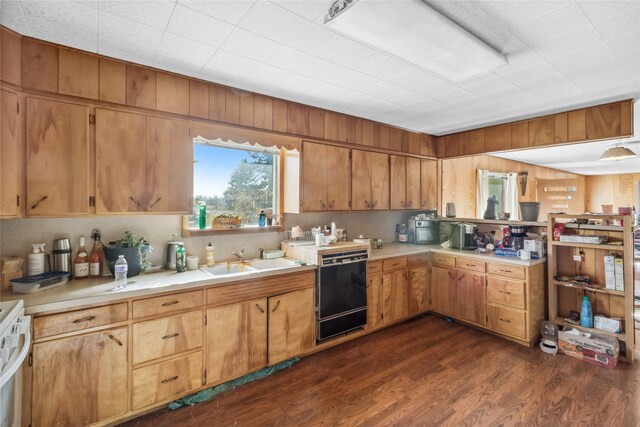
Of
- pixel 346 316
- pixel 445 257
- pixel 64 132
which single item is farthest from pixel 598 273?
pixel 64 132

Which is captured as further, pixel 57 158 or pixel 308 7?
pixel 57 158

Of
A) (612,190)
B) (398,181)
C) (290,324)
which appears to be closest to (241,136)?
(290,324)

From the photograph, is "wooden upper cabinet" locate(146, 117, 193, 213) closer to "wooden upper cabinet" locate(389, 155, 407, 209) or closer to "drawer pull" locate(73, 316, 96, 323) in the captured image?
"drawer pull" locate(73, 316, 96, 323)

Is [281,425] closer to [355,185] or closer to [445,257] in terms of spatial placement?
[355,185]

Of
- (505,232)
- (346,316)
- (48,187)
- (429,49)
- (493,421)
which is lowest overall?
(493,421)

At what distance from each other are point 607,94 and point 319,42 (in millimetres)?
2733

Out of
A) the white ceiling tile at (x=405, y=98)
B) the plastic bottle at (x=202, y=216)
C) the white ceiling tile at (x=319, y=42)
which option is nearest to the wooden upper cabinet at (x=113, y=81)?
the plastic bottle at (x=202, y=216)

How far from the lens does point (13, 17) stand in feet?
5.53

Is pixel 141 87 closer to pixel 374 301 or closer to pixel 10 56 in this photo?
pixel 10 56

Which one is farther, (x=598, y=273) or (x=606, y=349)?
(x=598, y=273)

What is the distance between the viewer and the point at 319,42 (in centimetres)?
194

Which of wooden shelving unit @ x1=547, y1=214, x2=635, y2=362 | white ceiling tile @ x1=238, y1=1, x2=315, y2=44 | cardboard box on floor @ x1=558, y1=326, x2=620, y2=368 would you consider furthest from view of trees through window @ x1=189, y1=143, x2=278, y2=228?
cardboard box on floor @ x1=558, y1=326, x2=620, y2=368

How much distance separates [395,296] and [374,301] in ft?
1.18

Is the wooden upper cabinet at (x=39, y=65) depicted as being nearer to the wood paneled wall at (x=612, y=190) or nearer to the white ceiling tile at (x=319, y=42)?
the white ceiling tile at (x=319, y=42)
